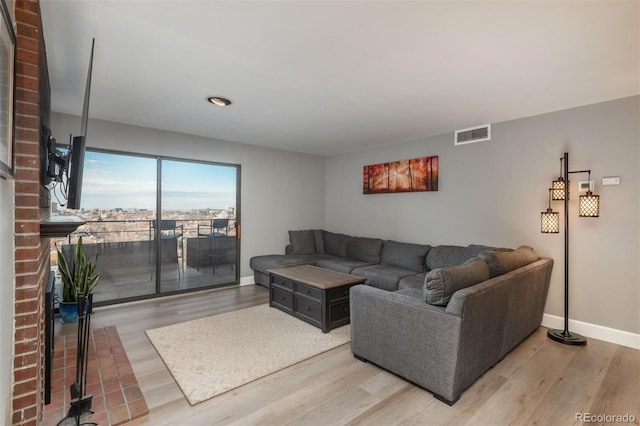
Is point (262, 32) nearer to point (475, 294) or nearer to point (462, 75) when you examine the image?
point (462, 75)

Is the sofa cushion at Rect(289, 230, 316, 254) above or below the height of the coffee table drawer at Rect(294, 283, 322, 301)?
above

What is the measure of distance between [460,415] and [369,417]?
23.9 inches

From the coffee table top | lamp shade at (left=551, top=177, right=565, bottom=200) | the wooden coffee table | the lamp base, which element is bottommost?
the lamp base

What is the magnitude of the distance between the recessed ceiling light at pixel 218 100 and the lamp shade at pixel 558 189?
366 cm

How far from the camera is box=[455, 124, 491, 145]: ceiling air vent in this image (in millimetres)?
3971

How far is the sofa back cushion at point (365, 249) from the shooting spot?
4.98 meters

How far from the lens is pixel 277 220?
575 cm

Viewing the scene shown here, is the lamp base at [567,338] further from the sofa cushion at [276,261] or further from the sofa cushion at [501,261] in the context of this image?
the sofa cushion at [276,261]

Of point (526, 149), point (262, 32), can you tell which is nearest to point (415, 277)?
point (526, 149)

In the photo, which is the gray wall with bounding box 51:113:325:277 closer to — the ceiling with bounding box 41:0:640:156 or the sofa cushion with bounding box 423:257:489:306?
the ceiling with bounding box 41:0:640:156

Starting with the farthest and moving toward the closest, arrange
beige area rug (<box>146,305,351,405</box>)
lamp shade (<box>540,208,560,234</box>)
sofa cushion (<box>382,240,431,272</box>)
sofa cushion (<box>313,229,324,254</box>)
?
sofa cushion (<box>313,229,324,254</box>) < sofa cushion (<box>382,240,431,272</box>) < lamp shade (<box>540,208,560,234</box>) < beige area rug (<box>146,305,351,405</box>)

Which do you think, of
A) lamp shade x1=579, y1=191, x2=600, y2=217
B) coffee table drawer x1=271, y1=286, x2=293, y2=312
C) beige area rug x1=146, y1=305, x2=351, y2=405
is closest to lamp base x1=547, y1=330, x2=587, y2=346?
lamp shade x1=579, y1=191, x2=600, y2=217

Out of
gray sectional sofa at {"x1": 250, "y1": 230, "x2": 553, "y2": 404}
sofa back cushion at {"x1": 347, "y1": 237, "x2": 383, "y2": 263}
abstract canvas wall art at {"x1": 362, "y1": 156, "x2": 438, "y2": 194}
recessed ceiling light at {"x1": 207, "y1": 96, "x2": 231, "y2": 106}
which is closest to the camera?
gray sectional sofa at {"x1": 250, "y1": 230, "x2": 553, "y2": 404}

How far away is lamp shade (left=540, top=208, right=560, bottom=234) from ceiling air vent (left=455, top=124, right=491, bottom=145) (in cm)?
123
